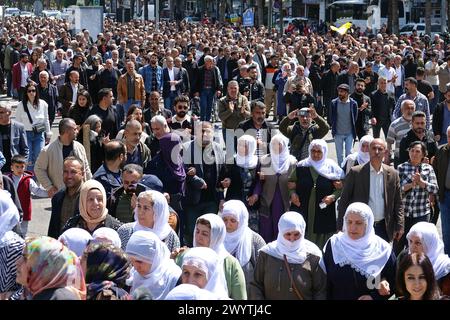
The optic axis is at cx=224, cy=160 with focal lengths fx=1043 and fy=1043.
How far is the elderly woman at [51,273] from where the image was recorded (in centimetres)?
502

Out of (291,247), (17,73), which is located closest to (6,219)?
(291,247)

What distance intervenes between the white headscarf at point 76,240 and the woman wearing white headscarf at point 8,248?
0.31m

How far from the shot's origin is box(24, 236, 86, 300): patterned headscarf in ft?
16.5

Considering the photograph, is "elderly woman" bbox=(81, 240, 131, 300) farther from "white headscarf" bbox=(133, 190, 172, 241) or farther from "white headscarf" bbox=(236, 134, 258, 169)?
"white headscarf" bbox=(236, 134, 258, 169)

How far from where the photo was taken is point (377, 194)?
8742 millimetres

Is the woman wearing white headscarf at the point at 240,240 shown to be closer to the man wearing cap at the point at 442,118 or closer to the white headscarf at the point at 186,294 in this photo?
the white headscarf at the point at 186,294

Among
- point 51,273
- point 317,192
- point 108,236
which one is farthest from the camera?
point 317,192

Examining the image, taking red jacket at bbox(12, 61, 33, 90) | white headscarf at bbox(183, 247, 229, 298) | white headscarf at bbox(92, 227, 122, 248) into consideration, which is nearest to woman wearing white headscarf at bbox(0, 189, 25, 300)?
white headscarf at bbox(92, 227, 122, 248)

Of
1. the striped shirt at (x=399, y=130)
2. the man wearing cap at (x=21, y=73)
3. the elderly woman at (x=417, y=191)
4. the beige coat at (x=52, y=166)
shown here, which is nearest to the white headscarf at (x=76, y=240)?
the beige coat at (x=52, y=166)

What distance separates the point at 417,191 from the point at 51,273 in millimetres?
4906

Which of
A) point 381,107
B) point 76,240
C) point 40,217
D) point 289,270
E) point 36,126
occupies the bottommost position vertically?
point 40,217

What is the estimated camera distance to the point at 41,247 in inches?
203

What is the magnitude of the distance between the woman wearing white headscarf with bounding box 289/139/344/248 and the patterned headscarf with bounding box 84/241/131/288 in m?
3.72

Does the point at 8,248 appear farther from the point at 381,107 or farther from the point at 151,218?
the point at 381,107
